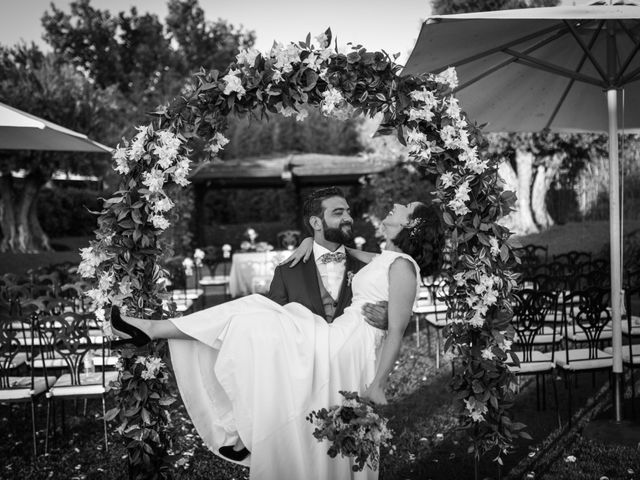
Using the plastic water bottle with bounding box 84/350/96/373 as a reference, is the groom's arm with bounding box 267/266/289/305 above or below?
above

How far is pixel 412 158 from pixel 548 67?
183 cm

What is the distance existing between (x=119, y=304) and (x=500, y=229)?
2245mm

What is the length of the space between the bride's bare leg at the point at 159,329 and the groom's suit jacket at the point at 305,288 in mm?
719

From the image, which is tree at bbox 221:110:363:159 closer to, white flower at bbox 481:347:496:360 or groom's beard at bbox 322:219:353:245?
groom's beard at bbox 322:219:353:245

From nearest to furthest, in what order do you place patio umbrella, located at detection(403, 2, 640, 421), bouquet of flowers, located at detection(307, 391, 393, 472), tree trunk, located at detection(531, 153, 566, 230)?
bouquet of flowers, located at detection(307, 391, 393, 472) → patio umbrella, located at detection(403, 2, 640, 421) → tree trunk, located at detection(531, 153, 566, 230)

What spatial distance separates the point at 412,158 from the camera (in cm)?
376

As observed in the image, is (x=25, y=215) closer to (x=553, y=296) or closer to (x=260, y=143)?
(x=260, y=143)

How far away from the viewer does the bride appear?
3.46m

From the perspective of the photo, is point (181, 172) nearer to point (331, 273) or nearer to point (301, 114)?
point (301, 114)

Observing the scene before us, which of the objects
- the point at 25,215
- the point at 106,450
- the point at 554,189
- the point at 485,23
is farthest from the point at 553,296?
the point at 25,215

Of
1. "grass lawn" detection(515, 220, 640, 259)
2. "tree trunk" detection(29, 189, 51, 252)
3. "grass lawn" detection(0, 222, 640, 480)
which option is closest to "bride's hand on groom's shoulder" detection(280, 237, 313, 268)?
"grass lawn" detection(0, 222, 640, 480)

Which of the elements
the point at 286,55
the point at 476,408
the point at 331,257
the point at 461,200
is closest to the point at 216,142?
the point at 286,55

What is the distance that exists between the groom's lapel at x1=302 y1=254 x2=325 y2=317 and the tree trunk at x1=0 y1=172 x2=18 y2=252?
18.7 meters

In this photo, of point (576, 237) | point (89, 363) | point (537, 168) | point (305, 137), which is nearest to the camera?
point (89, 363)
